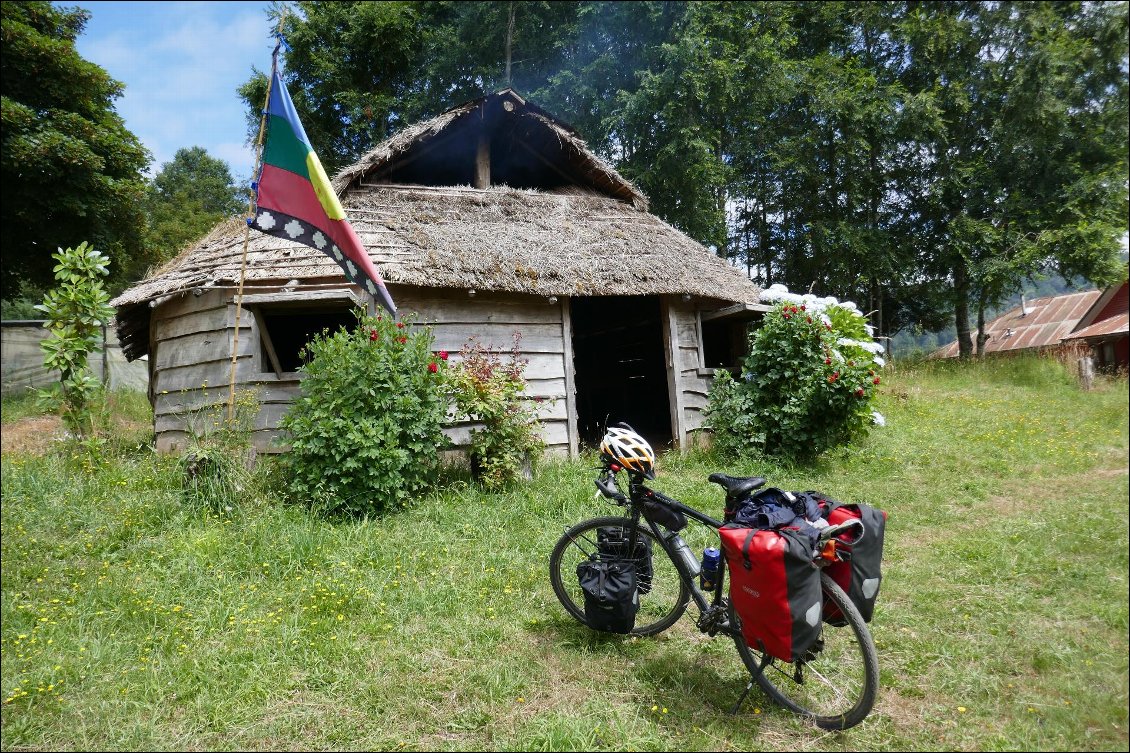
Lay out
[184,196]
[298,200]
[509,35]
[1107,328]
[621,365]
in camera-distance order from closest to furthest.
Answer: [1107,328]
[298,200]
[184,196]
[621,365]
[509,35]

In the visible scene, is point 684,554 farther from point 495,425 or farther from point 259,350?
point 259,350

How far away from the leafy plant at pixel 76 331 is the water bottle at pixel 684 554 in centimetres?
547

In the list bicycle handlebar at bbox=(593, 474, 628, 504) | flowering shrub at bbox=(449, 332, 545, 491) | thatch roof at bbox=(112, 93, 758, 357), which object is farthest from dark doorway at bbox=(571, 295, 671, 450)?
bicycle handlebar at bbox=(593, 474, 628, 504)

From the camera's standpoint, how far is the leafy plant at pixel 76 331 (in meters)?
5.76

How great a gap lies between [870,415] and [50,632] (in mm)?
6841

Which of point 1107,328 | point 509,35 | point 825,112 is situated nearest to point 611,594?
point 1107,328

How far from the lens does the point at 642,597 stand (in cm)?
383

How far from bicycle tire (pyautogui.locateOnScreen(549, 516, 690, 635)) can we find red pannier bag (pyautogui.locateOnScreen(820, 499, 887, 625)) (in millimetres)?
853

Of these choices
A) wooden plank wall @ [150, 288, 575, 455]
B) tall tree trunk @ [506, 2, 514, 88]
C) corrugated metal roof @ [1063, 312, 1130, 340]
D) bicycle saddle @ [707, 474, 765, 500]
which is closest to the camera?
corrugated metal roof @ [1063, 312, 1130, 340]

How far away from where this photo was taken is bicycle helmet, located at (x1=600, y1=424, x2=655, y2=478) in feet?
10.2

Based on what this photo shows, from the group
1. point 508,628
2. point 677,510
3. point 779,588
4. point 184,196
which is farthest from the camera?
point 184,196

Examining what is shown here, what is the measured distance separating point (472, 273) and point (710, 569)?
4769mm

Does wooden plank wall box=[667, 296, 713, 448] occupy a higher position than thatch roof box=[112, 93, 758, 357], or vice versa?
thatch roof box=[112, 93, 758, 357]

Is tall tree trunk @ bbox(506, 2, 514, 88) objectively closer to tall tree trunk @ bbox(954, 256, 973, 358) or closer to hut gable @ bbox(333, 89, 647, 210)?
hut gable @ bbox(333, 89, 647, 210)
